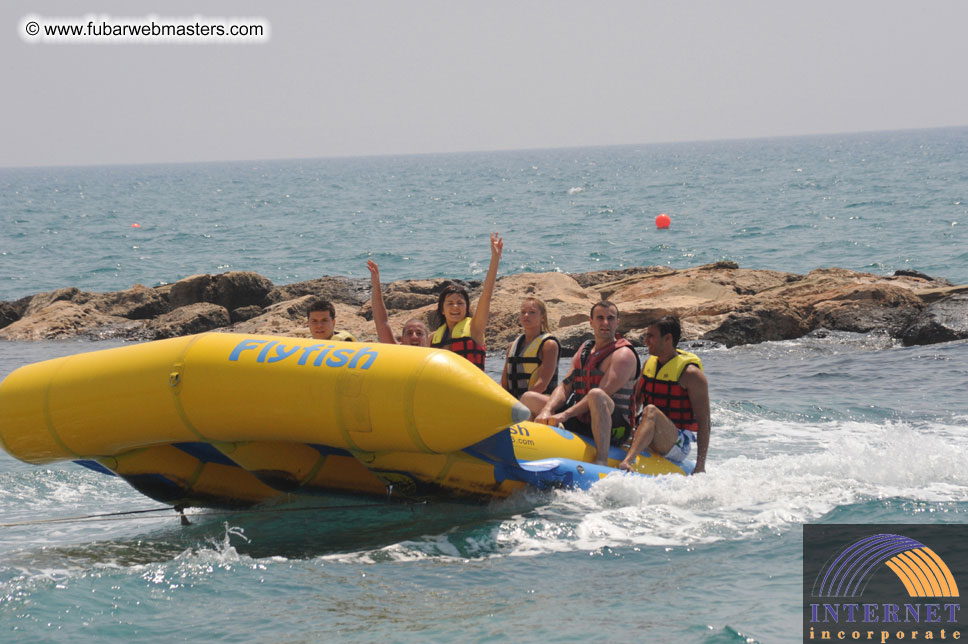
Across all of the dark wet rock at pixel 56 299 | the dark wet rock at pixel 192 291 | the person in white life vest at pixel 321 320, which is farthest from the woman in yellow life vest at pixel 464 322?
the dark wet rock at pixel 56 299

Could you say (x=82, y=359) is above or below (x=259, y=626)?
above

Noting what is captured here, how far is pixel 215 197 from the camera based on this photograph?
62.0m

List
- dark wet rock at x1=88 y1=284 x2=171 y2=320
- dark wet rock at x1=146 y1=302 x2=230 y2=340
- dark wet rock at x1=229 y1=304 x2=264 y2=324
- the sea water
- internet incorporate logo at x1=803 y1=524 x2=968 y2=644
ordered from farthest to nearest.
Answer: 1. dark wet rock at x1=88 y1=284 x2=171 y2=320
2. dark wet rock at x1=229 y1=304 x2=264 y2=324
3. dark wet rock at x1=146 y1=302 x2=230 y2=340
4. the sea water
5. internet incorporate logo at x1=803 y1=524 x2=968 y2=644

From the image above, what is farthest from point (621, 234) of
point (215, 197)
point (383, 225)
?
point (215, 197)

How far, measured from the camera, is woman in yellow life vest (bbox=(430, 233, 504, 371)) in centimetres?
621

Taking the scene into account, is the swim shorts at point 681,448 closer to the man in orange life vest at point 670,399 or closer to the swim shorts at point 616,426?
the man in orange life vest at point 670,399

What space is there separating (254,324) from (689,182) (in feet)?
143

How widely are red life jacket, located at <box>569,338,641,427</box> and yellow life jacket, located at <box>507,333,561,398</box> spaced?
0.20 metres

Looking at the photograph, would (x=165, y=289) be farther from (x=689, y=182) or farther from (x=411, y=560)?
(x=689, y=182)

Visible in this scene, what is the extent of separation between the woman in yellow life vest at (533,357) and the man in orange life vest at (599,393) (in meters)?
0.11

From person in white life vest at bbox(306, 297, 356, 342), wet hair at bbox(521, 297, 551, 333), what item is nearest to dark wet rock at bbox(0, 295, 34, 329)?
person in white life vest at bbox(306, 297, 356, 342)

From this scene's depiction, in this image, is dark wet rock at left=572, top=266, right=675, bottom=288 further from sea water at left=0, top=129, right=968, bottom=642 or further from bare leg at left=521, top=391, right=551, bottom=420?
bare leg at left=521, top=391, right=551, bottom=420

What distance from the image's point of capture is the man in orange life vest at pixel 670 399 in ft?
19.7

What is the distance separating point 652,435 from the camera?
6.01 m
